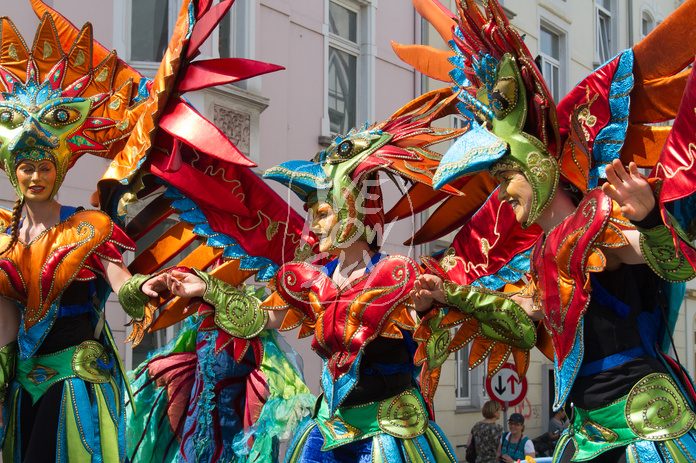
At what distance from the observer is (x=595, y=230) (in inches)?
111

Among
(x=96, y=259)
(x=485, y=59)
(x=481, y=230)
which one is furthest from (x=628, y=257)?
(x=96, y=259)

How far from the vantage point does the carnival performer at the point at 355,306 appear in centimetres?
360

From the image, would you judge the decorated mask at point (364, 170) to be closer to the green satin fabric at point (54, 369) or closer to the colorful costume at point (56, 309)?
the colorful costume at point (56, 309)

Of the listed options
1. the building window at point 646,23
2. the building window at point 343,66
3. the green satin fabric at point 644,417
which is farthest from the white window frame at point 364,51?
the green satin fabric at point 644,417

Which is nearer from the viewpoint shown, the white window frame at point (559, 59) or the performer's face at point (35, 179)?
the performer's face at point (35, 179)

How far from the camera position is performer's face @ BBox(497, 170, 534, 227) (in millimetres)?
3074

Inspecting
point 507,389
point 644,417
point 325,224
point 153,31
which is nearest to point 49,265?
point 325,224

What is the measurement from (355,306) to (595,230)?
1.16m

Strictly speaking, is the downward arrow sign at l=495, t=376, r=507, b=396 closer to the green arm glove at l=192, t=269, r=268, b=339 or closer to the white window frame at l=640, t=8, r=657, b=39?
the green arm glove at l=192, t=269, r=268, b=339

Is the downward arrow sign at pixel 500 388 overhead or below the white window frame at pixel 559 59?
below

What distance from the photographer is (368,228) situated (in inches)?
151

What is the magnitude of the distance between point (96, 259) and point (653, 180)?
8.40 feet

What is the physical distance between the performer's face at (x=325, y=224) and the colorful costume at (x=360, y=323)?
0.05 ft

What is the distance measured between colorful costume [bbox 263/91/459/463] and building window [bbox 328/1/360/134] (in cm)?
689
